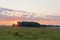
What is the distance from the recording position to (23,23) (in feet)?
451

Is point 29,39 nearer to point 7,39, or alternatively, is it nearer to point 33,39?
point 33,39

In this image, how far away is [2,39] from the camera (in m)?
24.2

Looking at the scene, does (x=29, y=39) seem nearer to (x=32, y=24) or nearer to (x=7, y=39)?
(x=7, y=39)

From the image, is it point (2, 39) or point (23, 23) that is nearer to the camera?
point (2, 39)

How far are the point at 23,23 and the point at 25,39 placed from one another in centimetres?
11245

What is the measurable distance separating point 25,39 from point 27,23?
112521 mm

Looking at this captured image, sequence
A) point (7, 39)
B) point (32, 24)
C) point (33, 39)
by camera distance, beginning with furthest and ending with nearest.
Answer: point (32, 24) → point (33, 39) → point (7, 39)

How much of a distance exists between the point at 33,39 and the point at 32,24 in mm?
109414

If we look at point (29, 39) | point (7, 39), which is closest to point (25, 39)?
point (29, 39)

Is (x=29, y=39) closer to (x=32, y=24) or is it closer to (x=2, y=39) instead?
(x=2, y=39)

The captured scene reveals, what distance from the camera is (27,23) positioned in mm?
137500

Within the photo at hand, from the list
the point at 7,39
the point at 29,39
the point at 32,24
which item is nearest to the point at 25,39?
the point at 29,39

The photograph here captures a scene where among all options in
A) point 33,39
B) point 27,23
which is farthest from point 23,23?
point 33,39

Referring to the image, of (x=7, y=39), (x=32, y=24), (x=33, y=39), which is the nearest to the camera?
(x=7, y=39)
